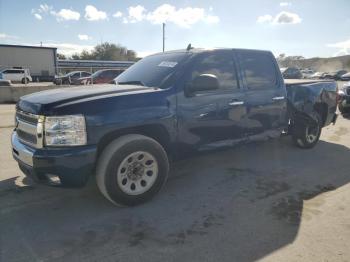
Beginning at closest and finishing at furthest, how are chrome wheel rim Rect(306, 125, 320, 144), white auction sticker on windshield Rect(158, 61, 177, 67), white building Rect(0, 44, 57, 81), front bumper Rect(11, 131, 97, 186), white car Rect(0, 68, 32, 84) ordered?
front bumper Rect(11, 131, 97, 186)
white auction sticker on windshield Rect(158, 61, 177, 67)
chrome wheel rim Rect(306, 125, 320, 144)
white car Rect(0, 68, 32, 84)
white building Rect(0, 44, 57, 81)

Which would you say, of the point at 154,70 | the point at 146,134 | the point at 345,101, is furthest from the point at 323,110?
the point at 345,101

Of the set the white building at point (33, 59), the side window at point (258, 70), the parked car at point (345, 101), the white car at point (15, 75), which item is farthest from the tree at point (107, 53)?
the side window at point (258, 70)

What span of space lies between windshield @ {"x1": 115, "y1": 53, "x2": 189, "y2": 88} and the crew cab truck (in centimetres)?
2

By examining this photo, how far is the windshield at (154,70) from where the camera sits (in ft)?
14.8

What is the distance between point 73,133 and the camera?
353 cm

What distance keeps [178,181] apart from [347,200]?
214cm

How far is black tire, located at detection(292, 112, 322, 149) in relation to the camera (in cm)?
652

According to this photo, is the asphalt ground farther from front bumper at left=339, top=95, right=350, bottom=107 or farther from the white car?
the white car

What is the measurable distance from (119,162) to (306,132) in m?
4.16

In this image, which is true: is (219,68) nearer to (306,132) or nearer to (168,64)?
(168,64)

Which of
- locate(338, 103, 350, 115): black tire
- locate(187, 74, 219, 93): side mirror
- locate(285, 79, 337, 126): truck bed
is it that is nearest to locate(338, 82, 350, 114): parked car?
locate(338, 103, 350, 115): black tire

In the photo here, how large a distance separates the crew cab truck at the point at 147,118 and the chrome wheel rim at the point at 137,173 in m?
0.01

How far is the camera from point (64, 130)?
3.51m

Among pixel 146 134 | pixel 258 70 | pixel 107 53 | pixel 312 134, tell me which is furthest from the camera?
pixel 107 53
